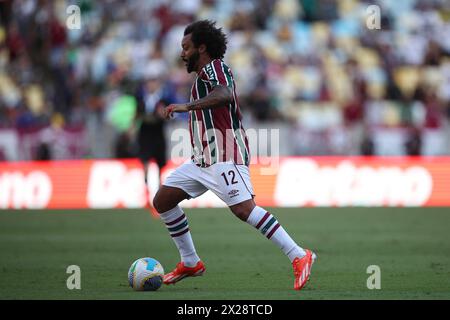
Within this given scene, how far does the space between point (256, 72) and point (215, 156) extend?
15879mm

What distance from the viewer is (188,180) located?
9.64 metres

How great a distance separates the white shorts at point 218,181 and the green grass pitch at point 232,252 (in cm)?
89

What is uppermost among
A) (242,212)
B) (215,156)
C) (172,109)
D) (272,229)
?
(172,109)

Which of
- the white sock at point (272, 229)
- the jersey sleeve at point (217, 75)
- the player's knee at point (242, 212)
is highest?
the jersey sleeve at point (217, 75)

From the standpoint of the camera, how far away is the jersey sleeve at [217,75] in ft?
30.6

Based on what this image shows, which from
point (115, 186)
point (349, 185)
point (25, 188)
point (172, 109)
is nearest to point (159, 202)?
point (172, 109)

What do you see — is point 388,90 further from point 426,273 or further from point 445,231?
point 426,273

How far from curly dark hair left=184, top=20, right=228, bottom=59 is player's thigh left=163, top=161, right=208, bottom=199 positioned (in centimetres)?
110

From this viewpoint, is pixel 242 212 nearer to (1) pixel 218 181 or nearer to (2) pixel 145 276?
(1) pixel 218 181

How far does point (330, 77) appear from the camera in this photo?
25703 millimetres

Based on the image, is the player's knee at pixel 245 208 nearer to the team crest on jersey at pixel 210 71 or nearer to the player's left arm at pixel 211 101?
the player's left arm at pixel 211 101

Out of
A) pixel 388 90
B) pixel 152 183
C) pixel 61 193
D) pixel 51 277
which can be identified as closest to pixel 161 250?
pixel 51 277

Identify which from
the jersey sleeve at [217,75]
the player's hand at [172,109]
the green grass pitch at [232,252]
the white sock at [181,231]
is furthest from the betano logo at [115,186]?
the player's hand at [172,109]
